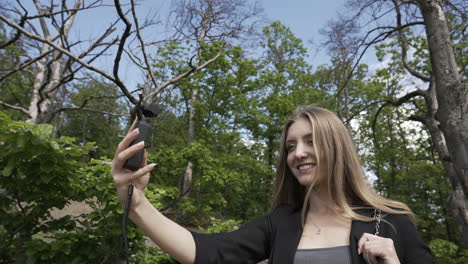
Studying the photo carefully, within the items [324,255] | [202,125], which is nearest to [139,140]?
[324,255]

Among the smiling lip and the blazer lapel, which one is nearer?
the blazer lapel

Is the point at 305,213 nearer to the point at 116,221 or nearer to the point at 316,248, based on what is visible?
the point at 316,248

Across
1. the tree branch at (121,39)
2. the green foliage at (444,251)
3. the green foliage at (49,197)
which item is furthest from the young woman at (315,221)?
the green foliage at (444,251)

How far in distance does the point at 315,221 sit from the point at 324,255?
0.25 m

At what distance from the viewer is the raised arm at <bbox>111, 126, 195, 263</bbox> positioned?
3.98ft

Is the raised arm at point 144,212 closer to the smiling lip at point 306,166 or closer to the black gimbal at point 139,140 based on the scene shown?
the black gimbal at point 139,140

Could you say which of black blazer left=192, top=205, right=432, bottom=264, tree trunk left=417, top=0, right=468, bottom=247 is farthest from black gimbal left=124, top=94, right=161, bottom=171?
tree trunk left=417, top=0, right=468, bottom=247

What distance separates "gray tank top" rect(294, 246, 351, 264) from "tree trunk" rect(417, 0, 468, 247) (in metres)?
4.17

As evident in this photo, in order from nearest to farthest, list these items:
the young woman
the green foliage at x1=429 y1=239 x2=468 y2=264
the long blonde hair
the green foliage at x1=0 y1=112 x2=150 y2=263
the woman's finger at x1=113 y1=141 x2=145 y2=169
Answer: the woman's finger at x1=113 y1=141 x2=145 y2=169, the young woman, the long blonde hair, the green foliage at x1=0 y1=112 x2=150 y2=263, the green foliage at x1=429 y1=239 x2=468 y2=264

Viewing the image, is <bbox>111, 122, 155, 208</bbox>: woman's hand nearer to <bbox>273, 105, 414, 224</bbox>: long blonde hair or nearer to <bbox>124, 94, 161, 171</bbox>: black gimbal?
<bbox>124, 94, 161, 171</bbox>: black gimbal

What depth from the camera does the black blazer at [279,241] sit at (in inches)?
57.0

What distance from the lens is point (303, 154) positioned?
5.54ft

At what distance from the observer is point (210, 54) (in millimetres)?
11211

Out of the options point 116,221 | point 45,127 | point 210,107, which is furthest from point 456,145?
point 210,107
